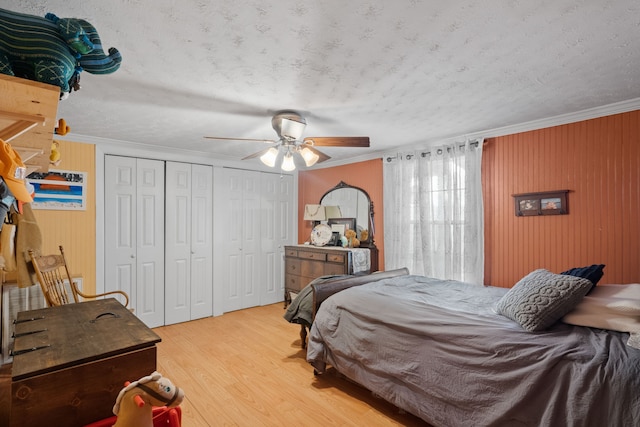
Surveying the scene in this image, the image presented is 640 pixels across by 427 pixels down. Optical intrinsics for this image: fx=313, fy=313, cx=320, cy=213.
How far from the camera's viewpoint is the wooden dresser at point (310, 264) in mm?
4066

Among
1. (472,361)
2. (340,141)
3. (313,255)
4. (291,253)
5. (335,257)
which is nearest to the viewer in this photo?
(472,361)

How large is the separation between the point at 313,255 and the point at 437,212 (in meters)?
1.80

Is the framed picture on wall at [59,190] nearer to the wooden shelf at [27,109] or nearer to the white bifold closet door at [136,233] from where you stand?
the white bifold closet door at [136,233]

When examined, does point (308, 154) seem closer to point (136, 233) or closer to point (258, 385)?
point (258, 385)

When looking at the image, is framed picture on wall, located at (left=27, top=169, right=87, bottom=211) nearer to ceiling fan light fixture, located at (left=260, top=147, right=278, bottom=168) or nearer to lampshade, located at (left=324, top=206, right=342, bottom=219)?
ceiling fan light fixture, located at (left=260, top=147, right=278, bottom=168)

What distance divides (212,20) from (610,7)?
5.96ft

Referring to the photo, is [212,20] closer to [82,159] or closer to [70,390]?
[70,390]

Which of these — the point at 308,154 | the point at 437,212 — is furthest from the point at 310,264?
the point at 308,154

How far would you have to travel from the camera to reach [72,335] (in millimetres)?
1312

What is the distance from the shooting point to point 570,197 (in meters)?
2.82

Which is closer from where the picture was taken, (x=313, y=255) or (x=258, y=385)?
(x=258, y=385)

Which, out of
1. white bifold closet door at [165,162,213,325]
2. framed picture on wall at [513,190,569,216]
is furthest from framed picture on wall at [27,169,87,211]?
framed picture on wall at [513,190,569,216]

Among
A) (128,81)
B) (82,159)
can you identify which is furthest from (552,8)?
(82,159)

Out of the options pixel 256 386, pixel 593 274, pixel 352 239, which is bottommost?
pixel 256 386
